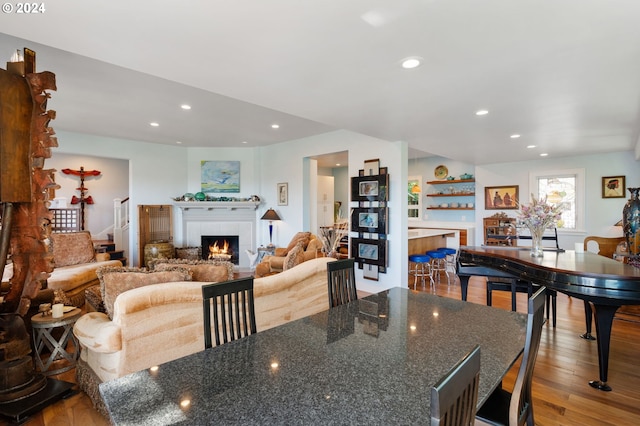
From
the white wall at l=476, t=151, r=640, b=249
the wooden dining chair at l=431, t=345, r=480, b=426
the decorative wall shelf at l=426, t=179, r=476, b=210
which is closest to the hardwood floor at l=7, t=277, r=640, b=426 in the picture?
the wooden dining chair at l=431, t=345, r=480, b=426

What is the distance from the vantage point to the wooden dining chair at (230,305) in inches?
63.4

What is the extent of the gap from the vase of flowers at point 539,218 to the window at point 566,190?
391cm

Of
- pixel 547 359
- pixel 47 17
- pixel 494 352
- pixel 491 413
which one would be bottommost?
pixel 547 359

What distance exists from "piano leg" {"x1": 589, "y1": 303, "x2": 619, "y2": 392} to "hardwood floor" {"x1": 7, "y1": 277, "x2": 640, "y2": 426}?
0.07 metres

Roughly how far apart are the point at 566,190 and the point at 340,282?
688cm

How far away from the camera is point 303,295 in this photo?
3.08 m

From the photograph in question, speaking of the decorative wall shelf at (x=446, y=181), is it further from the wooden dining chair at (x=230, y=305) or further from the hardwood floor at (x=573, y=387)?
the wooden dining chair at (x=230, y=305)

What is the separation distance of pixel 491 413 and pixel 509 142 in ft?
15.8

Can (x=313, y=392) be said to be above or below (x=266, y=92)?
below

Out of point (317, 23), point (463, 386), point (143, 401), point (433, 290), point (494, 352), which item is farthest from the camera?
point (433, 290)

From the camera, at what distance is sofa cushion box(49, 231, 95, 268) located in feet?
16.1

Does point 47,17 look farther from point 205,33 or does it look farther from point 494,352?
point 494,352

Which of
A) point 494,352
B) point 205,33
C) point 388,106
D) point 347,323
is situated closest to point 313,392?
point 347,323

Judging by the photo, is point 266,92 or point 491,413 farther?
point 266,92
